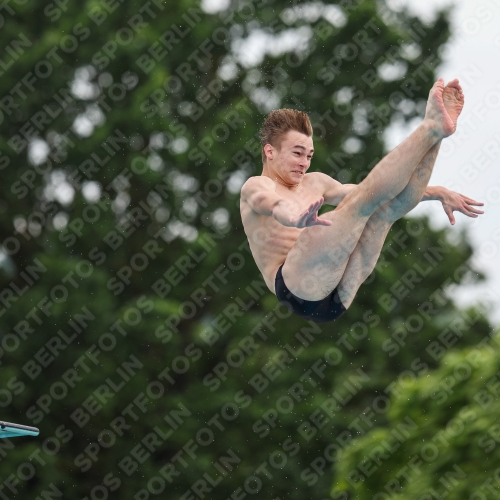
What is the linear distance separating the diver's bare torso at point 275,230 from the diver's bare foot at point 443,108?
93 cm

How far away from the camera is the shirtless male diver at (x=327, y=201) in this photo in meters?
4.52

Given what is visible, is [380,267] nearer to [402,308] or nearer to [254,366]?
[402,308]

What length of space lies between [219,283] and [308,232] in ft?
27.1

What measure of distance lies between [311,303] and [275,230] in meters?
0.41

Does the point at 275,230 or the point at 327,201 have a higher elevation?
the point at 327,201

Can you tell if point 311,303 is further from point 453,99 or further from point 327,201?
point 453,99

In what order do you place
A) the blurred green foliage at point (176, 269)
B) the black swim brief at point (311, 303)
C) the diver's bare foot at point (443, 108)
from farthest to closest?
1. the blurred green foliage at point (176, 269)
2. the black swim brief at point (311, 303)
3. the diver's bare foot at point (443, 108)

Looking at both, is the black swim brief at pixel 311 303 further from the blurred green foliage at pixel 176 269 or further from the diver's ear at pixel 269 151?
the blurred green foliage at pixel 176 269

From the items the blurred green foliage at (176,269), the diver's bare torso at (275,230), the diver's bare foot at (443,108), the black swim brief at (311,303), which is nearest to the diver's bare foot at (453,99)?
the diver's bare foot at (443,108)

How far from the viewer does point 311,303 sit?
5.23m

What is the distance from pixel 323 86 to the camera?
13734 millimetres

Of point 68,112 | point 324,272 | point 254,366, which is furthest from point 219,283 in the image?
point 324,272

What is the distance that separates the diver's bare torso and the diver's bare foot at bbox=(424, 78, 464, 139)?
3.05 ft

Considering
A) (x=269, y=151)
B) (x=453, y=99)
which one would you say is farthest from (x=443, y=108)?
(x=269, y=151)
